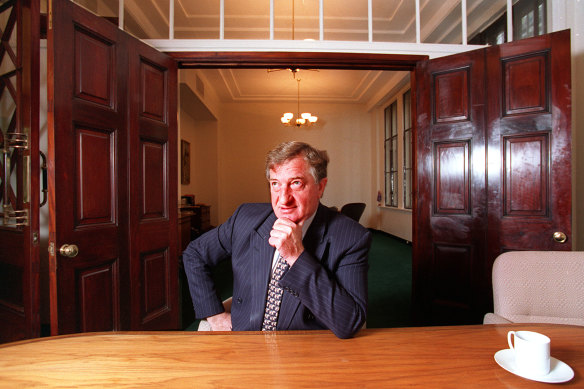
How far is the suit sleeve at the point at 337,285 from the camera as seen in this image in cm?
91

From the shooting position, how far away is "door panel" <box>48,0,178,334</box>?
5.46 feet

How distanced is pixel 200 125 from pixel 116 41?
19.6ft

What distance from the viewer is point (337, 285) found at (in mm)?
1019

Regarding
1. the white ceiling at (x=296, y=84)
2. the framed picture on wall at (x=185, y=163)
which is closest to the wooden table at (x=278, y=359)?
the framed picture on wall at (x=185, y=163)

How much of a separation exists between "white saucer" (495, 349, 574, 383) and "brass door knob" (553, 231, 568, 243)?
166cm

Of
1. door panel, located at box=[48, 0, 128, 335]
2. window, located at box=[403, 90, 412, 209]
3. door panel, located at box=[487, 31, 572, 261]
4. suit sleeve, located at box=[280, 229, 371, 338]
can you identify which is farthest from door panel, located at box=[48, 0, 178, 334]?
window, located at box=[403, 90, 412, 209]

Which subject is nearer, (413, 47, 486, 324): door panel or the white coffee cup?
the white coffee cup

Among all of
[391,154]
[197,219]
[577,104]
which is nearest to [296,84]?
[391,154]

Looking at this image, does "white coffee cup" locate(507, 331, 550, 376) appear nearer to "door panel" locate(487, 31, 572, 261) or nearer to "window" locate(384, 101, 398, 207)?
"door panel" locate(487, 31, 572, 261)

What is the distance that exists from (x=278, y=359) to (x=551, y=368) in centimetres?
67

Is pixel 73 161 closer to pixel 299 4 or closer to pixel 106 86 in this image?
pixel 106 86

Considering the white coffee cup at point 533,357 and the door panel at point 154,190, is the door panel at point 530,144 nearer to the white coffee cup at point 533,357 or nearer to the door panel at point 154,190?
the white coffee cup at point 533,357

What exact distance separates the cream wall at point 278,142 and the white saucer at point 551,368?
24.4 feet

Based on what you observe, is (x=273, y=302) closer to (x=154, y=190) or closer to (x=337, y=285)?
(x=337, y=285)
